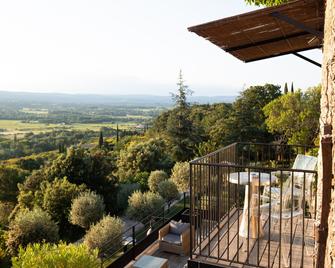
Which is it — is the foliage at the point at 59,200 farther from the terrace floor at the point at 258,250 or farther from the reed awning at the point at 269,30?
the reed awning at the point at 269,30

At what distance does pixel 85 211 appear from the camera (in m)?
11.9

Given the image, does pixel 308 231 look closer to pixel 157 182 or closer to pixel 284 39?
pixel 284 39

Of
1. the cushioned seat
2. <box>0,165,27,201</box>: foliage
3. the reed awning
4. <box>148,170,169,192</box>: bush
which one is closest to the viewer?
the reed awning

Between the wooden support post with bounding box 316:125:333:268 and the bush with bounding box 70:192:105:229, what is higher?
the wooden support post with bounding box 316:125:333:268

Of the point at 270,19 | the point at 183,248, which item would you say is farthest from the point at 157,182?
the point at 270,19

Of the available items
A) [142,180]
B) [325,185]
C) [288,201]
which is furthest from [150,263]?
[142,180]

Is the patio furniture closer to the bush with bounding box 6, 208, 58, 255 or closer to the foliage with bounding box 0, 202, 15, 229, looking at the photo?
the bush with bounding box 6, 208, 58, 255

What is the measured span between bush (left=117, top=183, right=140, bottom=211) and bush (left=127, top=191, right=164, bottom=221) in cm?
244

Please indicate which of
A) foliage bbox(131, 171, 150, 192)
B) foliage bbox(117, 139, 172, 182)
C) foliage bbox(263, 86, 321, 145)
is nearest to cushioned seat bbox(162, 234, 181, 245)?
foliage bbox(131, 171, 150, 192)

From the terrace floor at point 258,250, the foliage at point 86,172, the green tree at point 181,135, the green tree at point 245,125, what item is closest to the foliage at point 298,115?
the green tree at point 245,125

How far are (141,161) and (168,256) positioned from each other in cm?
1237

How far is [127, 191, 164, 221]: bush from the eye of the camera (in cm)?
1234

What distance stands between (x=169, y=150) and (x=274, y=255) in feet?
66.9

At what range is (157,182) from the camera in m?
15.8
